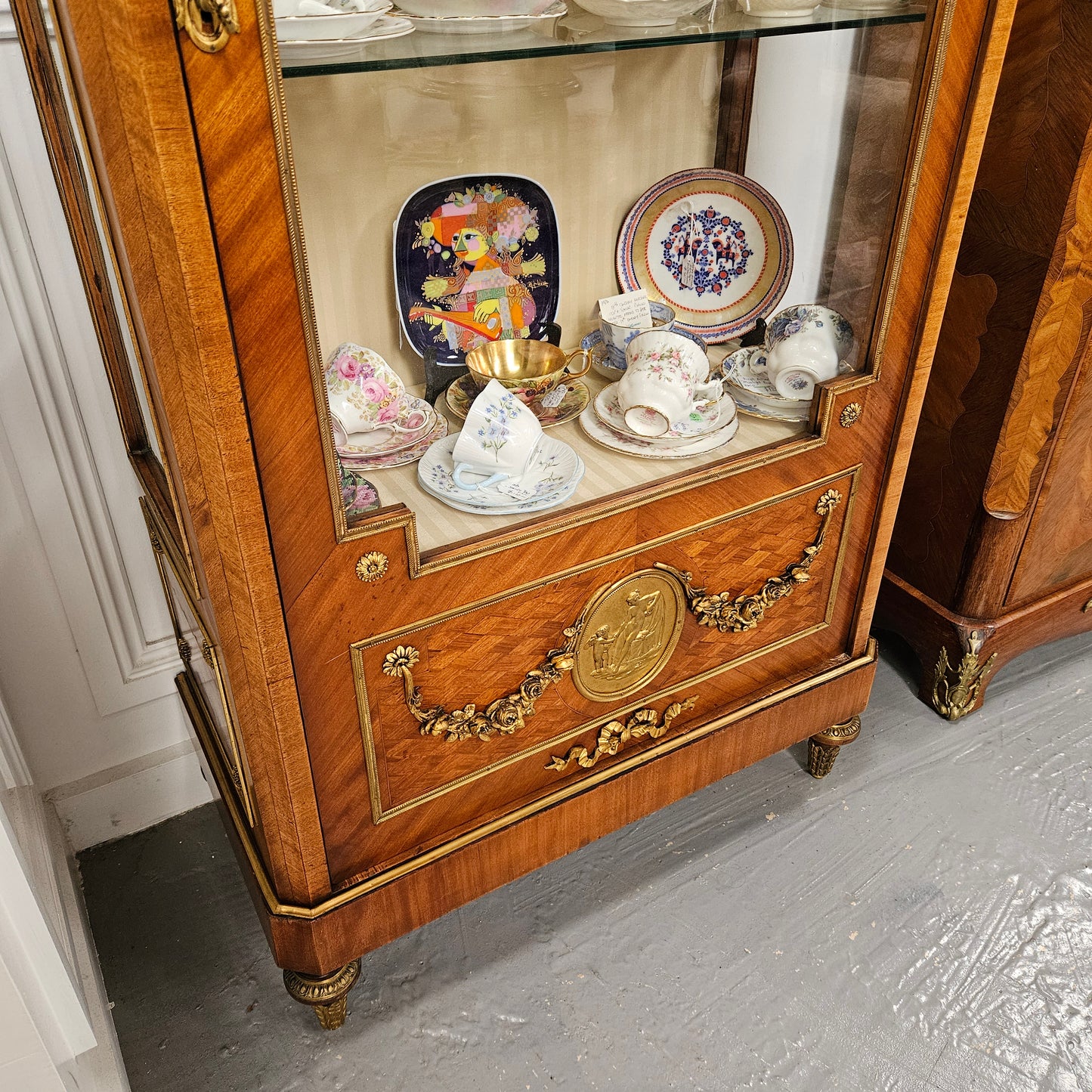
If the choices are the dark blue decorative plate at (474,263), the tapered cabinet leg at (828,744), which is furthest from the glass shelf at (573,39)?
the tapered cabinet leg at (828,744)

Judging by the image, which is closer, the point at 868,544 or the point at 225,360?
A: the point at 225,360

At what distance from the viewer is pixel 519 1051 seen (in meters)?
1.04

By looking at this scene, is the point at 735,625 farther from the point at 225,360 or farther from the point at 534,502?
the point at 225,360

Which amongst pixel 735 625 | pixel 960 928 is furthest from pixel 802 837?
pixel 735 625

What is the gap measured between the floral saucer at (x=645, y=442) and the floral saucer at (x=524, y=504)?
7cm

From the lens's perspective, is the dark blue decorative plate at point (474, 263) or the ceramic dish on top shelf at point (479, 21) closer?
the ceramic dish on top shelf at point (479, 21)

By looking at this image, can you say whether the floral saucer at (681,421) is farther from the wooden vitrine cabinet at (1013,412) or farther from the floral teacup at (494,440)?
the wooden vitrine cabinet at (1013,412)

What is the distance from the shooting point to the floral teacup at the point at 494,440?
883 mm

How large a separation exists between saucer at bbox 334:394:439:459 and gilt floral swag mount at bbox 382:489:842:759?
177mm

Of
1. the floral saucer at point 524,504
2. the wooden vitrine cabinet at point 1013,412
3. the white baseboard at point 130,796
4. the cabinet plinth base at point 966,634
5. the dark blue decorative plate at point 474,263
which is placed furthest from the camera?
the cabinet plinth base at point 966,634

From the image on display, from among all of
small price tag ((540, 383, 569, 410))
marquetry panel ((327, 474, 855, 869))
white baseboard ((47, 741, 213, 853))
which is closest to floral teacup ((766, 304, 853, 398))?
marquetry panel ((327, 474, 855, 869))

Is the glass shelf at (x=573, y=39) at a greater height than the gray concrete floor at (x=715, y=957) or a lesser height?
greater

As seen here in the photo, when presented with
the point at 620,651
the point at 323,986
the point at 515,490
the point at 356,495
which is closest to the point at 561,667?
the point at 620,651

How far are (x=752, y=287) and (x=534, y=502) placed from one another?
401 millimetres
